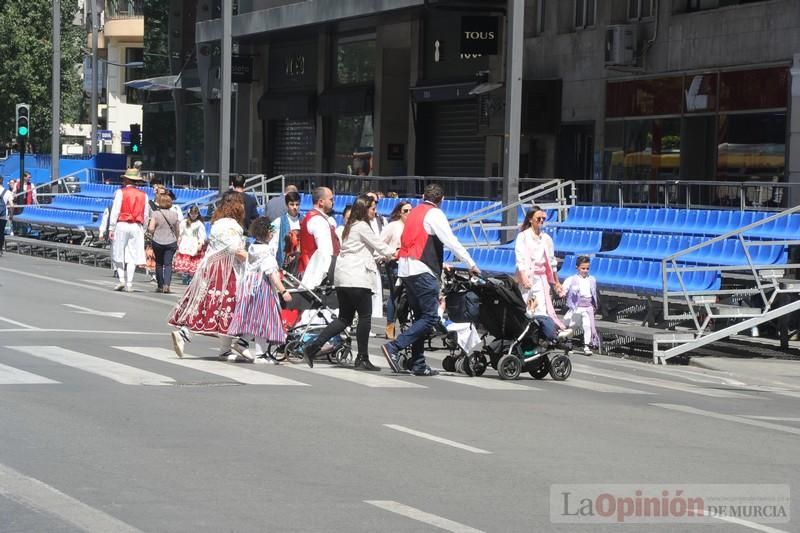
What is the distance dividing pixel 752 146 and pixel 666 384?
1234cm

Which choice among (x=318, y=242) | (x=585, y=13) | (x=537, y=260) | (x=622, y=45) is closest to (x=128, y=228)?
(x=537, y=260)

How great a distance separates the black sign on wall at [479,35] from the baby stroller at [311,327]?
19.4 meters

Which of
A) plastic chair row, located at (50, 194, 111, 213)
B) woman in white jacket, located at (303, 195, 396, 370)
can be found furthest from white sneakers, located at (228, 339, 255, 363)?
plastic chair row, located at (50, 194, 111, 213)

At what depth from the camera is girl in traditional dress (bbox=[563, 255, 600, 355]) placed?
19.1 m

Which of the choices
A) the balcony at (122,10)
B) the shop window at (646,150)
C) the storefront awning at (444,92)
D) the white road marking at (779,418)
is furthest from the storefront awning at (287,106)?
the balcony at (122,10)

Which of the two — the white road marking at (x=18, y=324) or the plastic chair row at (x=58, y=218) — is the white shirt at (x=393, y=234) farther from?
the plastic chair row at (x=58, y=218)

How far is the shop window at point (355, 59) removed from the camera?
4197 centimetres

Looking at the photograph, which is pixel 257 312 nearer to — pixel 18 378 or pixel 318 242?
pixel 318 242

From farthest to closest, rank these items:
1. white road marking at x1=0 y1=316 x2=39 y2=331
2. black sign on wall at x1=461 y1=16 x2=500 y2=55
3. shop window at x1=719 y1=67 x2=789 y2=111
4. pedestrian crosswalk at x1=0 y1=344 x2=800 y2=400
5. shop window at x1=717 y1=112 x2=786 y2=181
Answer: black sign on wall at x1=461 y1=16 x2=500 y2=55, shop window at x1=717 y1=112 x2=786 y2=181, shop window at x1=719 y1=67 x2=789 y2=111, white road marking at x1=0 y1=316 x2=39 y2=331, pedestrian crosswalk at x1=0 y1=344 x2=800 y2=400

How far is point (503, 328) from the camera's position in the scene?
1466 cm

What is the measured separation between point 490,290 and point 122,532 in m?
7.83

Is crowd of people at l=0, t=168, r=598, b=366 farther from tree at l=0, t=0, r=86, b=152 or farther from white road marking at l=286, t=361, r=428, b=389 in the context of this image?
tree at l=0, t=0, r=86, b=152

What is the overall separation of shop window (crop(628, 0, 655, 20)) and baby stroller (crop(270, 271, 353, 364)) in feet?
54.4

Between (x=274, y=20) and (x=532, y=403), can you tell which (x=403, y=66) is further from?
(x=532, y=403)
